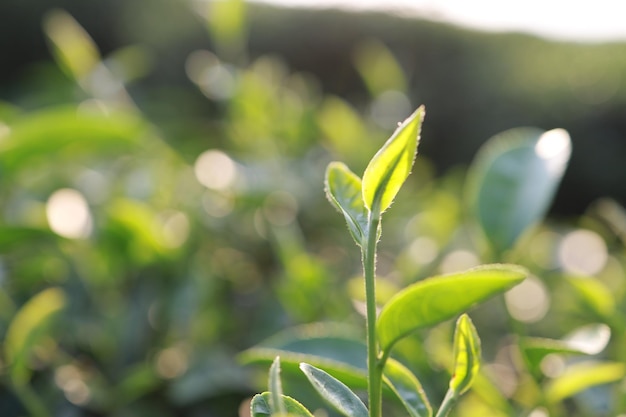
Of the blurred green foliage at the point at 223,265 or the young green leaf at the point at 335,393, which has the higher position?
the blurred green foliage at the point at 223,265

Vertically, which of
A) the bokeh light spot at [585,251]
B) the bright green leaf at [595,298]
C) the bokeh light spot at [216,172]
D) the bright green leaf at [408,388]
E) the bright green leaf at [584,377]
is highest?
the bokeh light spot at [216,172]

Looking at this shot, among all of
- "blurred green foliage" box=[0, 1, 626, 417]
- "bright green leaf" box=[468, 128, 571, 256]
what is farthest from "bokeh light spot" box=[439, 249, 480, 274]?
"bright green leaf" box=[468, 128, 571, 256]

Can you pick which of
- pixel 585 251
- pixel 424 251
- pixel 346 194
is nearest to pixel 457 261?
pixel 424 251

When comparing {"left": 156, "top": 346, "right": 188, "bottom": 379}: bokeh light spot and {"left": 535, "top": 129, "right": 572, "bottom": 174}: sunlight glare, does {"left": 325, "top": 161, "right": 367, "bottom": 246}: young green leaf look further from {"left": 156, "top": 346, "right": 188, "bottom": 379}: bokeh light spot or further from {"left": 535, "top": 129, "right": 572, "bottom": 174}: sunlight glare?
{"left": 156, "top": 346, "right": 188, "bottom": 379}: bokeh light spot

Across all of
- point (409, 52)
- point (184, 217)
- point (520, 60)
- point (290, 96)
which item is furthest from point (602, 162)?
point (184, 217)

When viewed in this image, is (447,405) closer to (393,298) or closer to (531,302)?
(393,298)

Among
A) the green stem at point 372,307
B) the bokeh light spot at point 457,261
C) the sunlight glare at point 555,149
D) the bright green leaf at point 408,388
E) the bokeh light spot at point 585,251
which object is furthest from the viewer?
the bokeh light spot at point 585,251

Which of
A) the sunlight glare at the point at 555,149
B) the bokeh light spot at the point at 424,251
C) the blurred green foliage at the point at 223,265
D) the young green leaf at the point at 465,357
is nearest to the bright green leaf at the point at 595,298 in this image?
the blurred green foliage at the point at 223,265

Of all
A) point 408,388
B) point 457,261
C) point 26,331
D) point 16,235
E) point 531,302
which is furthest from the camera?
point 531,302

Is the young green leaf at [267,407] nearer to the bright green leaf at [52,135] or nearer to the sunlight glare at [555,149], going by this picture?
the sunlight glare at [555,149]
